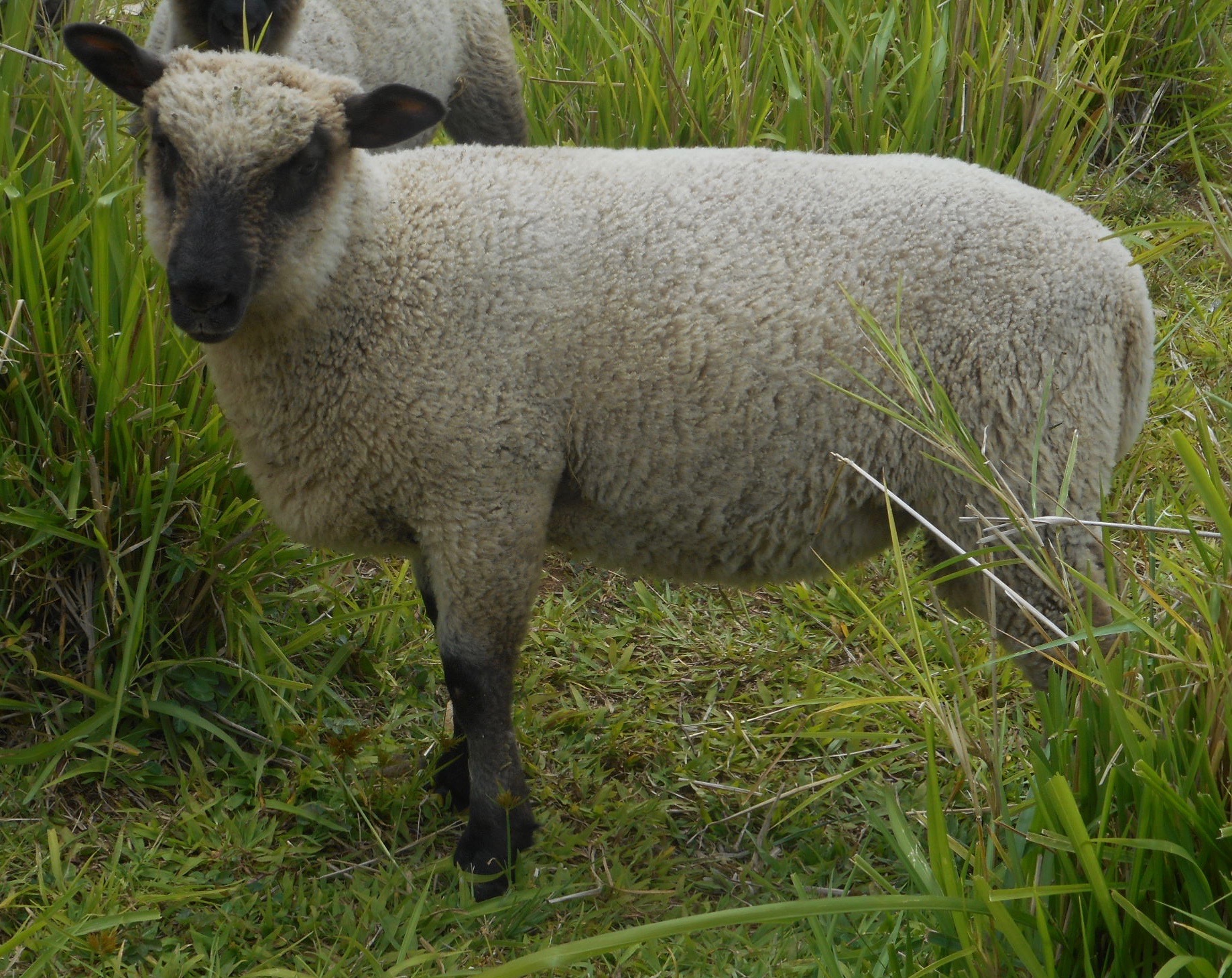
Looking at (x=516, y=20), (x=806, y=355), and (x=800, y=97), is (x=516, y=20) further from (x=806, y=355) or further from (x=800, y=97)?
(x=806, y=355)

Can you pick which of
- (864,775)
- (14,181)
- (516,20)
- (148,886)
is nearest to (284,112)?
(14,181)

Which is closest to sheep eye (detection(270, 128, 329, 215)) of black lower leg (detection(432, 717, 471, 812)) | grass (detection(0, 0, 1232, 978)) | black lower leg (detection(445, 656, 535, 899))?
grass (detection(0, 0, 1232, 978))

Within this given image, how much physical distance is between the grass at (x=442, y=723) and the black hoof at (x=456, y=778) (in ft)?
0.18

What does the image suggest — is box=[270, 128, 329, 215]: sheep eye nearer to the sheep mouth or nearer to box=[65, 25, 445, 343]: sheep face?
box=[65, 25, 445, 343]: sheep face

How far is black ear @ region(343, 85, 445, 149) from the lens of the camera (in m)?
2.63

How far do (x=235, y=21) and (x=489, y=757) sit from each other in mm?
2430

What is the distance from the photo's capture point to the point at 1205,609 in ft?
5.35

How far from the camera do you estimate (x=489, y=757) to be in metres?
2.81

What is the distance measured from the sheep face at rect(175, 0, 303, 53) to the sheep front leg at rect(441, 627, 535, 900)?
2.14 m

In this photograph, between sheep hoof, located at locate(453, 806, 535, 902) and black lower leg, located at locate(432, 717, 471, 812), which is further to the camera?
black lower leg, located at locate(432, 717, 471, 812)

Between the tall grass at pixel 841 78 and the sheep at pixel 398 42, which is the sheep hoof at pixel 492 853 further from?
the tall grass at pixel 841 78

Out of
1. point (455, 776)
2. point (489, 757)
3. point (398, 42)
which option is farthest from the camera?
point (398, 42)

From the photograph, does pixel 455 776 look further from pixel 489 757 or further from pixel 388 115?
pixel 388 115

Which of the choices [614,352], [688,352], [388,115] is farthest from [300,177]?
[688,352]
